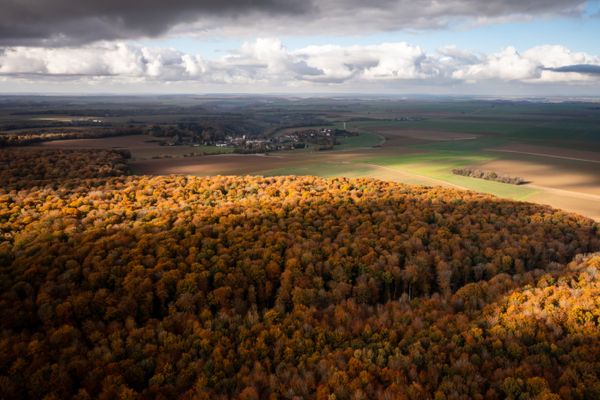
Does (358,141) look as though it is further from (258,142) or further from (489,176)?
(489,176)

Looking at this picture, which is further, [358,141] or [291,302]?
[358,141]

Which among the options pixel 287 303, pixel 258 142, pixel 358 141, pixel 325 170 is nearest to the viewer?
pixel 287 303

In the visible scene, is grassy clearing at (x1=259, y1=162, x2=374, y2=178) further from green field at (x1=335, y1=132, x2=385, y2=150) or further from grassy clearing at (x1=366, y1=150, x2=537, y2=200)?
green field at (x1=335, y1=132, x2=385, y2=150)

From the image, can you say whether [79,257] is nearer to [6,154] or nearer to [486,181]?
[6,154]

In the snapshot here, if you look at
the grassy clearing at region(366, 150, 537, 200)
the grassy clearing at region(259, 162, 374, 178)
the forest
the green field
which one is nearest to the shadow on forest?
the forest

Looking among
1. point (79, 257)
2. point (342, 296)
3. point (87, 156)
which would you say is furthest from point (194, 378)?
point (87, 156)

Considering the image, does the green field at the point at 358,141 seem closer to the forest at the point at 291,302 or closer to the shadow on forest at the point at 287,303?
the forest at the point at 291,302

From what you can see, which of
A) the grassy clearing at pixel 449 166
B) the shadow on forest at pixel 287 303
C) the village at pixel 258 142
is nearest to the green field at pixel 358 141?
the village at pixel 258 142

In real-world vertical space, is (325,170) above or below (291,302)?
below

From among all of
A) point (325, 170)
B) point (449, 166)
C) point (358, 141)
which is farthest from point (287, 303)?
point (358, 141)
